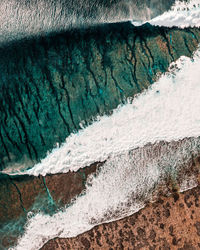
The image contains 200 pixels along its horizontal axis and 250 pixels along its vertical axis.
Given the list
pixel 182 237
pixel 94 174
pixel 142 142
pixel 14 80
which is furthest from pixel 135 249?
pixel 14 80

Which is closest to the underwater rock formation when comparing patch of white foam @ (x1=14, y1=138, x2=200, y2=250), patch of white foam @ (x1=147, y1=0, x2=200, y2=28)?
patch of white foam @ (x1=147, y1=0, x2=200, y2=28)

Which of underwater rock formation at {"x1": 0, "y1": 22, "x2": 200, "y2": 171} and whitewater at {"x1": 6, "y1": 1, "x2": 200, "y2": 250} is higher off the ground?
underwater rock formation at {"x1": 0, "y1": 22, "x2": 200, "y2": 171}

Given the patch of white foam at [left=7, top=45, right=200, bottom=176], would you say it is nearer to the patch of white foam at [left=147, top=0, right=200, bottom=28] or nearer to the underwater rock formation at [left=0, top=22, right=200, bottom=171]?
the underwater rock formation at [left=0, top=22, right=200, bottom=171]

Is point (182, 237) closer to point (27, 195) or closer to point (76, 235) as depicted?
point (76, 235)

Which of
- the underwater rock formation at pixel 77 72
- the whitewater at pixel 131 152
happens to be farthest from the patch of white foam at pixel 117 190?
the underwater rock formation at pixel 77 72

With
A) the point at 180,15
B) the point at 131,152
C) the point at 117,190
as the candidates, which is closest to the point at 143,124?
the point at 131,152

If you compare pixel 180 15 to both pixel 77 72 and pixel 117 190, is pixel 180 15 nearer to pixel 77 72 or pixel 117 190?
pixel 77 72

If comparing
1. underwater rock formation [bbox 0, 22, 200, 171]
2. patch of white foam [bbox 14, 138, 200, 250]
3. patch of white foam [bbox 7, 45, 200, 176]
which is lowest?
patch of white foam [bbox 14, 138, 200, 250]
